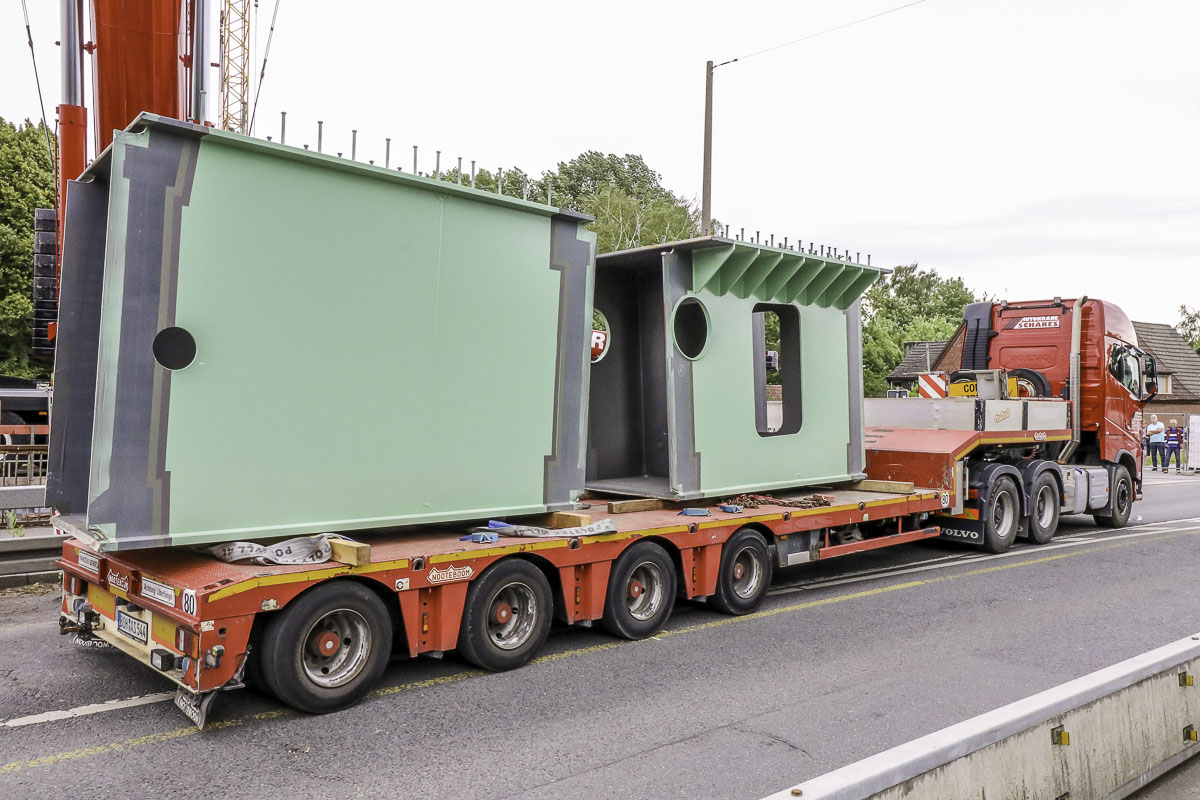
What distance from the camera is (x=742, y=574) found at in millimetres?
7863

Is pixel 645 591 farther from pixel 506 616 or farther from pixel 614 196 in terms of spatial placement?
pixel 614 196

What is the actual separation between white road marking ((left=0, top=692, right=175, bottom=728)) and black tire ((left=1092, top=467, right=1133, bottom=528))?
43.3 ft

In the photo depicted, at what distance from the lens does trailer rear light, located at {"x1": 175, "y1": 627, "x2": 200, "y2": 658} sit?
15.1 feet

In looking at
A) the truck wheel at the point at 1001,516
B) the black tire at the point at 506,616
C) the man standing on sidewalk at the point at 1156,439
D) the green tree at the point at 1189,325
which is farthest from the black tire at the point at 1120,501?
the green tree at the point at 1189,325

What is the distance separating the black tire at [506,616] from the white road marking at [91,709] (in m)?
1.81

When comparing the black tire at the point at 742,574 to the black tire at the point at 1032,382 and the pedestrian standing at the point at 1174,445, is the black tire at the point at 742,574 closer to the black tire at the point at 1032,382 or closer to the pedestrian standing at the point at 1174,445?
the black tire at the point at 1032,382

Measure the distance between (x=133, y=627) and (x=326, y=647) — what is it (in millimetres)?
1162

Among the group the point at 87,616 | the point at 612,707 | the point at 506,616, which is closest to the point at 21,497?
the point at 87,616

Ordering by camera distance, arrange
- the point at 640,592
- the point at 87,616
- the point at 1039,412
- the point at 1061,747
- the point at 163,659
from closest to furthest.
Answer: the point at 1061,747 < the point at 163,659 < the point at 87,616 < the point at 640,592 < the point at 1039,412

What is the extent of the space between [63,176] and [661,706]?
28.9ft

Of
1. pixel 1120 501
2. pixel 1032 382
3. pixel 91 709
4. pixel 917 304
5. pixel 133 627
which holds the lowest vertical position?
pixel 91 709

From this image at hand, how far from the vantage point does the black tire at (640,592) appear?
6719 millimetres

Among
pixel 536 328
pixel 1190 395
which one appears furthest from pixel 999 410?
pixel 1190 395

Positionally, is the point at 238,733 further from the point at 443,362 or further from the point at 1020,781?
the point at 1020,781
